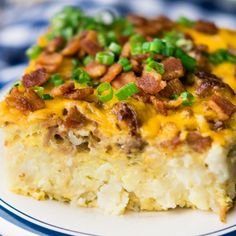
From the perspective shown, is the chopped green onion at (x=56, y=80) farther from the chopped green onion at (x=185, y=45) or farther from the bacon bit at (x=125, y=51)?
the chopped green onion at (x=185, y=45)

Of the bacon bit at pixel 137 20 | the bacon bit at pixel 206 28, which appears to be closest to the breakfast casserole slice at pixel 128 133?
the bacon bit at pixel 206 28

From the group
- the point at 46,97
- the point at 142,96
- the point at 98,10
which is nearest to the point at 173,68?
the point at 142,96

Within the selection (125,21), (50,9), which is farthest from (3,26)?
(125,21)

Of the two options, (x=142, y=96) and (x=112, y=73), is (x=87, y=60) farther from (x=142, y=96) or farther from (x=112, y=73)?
(x=142, y=96)

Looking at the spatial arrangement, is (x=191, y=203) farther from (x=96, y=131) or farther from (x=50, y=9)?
(x=50, y=9)

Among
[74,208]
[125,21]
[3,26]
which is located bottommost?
[3,26]

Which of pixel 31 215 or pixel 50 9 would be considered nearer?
pixel 31 215
